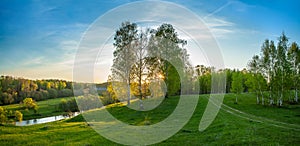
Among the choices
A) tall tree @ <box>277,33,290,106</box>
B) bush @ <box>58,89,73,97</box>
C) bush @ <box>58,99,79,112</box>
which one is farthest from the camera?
bush @ <box>58,89,73,97</box>

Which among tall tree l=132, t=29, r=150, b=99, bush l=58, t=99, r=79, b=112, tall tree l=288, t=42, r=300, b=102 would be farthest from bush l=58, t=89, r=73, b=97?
tall tree l=288, t=42, r=300, b=102

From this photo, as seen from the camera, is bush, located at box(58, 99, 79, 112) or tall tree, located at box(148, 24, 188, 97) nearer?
tall tree, located at box(148, 24, 188, 97)

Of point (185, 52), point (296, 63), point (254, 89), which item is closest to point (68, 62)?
point (185, 52)

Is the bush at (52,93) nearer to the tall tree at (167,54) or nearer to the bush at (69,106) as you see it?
the bush at (69,106)

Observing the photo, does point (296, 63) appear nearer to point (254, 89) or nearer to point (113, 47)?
point (254, 89)

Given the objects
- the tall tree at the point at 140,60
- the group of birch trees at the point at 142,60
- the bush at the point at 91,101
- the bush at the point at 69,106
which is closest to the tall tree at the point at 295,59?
the group of birch trees at the point at 142,60

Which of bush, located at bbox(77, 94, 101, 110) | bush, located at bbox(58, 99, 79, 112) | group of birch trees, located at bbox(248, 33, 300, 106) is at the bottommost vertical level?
bush, located at bbox(58, 99, 79, 112)

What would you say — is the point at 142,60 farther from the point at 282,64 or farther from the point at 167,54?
the point at 282,64

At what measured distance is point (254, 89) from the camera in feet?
182

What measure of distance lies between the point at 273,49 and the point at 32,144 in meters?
49.8

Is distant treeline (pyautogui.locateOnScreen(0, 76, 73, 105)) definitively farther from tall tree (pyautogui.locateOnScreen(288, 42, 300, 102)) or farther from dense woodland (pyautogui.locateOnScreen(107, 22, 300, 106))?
tall tree (pyautogui.locateOnScreen(288, 42, 300, 102))

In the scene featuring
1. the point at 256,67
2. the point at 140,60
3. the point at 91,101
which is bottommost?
the point at 91,101

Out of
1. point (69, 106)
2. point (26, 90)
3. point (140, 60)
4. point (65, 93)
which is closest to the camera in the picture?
point (140, 60)

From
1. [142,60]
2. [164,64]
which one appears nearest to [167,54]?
[164,64]
